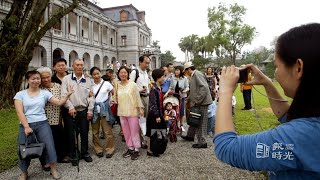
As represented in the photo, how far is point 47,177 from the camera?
4.31 m

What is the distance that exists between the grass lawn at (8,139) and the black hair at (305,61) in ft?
16.4

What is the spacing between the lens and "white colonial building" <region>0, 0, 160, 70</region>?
30391 mm

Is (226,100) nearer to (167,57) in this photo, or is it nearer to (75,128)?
(75,128)

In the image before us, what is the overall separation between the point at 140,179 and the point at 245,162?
3.40 m

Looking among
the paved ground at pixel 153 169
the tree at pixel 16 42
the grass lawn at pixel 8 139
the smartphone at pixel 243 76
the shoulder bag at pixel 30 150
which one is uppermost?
the tree at pixel 16 42

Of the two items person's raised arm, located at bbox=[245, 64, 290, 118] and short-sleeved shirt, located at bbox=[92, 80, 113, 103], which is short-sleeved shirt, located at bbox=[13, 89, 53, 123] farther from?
person's raised arm, located at bbox=[245, 64, 290, 118]

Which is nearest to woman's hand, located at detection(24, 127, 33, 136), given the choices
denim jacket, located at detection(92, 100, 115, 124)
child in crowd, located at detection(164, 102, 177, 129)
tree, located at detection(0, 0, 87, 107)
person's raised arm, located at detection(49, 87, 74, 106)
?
person's raised arm, located at detection(49, 87, 74, 106)

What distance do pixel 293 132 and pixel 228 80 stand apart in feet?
1.20

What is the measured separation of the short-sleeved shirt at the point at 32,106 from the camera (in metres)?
4.11

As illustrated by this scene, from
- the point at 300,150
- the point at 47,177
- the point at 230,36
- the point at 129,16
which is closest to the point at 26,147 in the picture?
the point at 47,177

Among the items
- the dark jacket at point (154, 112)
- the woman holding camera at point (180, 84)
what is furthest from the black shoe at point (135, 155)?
the woman holding camera at point (180, 84)

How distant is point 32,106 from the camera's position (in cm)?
414

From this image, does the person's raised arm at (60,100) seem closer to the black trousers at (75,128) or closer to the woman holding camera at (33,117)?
the woman holding camera at (33,117)

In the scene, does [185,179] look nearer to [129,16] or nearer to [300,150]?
[300,150]
